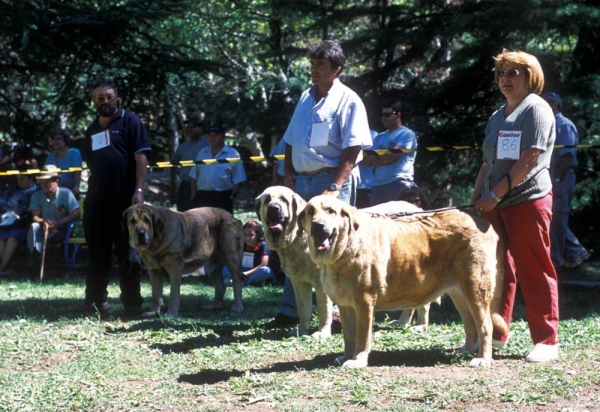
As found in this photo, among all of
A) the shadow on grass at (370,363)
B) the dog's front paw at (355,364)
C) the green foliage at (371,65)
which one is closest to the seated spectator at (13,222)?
the green foliage at (371,65)

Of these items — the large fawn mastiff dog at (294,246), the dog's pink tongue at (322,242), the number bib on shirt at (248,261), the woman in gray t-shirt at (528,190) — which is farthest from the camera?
the number bib on shirt at (248,261)

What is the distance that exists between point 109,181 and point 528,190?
13.1 ft

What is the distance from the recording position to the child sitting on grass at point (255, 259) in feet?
35.3

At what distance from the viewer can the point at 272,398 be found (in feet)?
15.7

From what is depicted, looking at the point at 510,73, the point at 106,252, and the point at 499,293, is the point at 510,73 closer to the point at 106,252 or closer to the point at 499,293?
the point at 499,293

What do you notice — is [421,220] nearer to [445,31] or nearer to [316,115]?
[316,115]

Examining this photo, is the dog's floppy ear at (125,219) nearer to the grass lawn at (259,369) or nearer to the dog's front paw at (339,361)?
the grass lawn at (259,369)

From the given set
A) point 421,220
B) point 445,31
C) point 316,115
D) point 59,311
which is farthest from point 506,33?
point 59,311

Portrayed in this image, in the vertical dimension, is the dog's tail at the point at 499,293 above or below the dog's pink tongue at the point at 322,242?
below

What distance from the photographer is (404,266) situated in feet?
18.0

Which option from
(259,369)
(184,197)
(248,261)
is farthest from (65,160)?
(259,369)

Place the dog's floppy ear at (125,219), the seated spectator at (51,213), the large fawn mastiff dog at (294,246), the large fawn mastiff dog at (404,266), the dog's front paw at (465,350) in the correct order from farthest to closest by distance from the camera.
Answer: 1. the seated spectator at (51,213)
2. the dog's floppy ear at (125,219)
3. the large fawn mastiff dog at (294,246)
4. the dog's front paw at (465,350)
5. the large fawn mastiff dog at (404,266)

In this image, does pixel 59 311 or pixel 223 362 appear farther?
pixel 59 311

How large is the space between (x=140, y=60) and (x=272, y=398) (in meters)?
9.78
